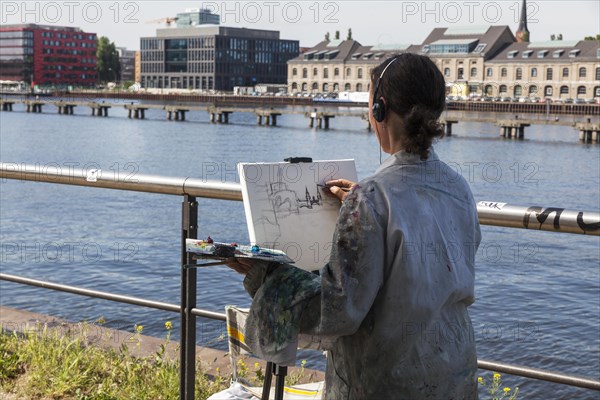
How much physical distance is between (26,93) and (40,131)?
10170 cm

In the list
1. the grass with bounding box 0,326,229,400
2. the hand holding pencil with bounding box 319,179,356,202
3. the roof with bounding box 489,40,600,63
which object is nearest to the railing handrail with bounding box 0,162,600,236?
the hand holding pencil with bounding box 319,179,356,202

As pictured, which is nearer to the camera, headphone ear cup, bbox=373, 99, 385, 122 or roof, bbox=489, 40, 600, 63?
headphone ear cup, bbox=373, 99, 385, 122

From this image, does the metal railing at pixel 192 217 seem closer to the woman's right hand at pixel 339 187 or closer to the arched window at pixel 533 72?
the woman's right hand at pixel 339 187

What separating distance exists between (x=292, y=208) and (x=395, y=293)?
30.0 inches

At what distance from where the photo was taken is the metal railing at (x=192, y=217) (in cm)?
310

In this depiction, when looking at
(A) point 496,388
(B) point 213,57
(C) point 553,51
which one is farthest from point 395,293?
(B) point 213,57

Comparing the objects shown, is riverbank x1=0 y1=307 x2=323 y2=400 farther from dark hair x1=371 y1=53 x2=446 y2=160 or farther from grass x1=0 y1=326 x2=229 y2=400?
dark hair x1=371 y1=53 x2=446 y2=160

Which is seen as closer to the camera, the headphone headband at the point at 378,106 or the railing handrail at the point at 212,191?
the headphone headband at the point at 378,106

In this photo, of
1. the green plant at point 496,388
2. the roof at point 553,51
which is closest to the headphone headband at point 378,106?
the green plant at point 496,388

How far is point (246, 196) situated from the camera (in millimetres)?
2861

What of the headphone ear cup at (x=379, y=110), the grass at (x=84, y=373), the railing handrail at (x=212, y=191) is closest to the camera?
the headphone ear cup at (x=379, y=110)

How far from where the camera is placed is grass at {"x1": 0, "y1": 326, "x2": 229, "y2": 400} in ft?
13.9

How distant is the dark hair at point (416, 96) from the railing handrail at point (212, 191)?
0.97 m

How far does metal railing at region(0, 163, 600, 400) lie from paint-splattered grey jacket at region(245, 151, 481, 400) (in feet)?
2.61
